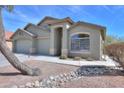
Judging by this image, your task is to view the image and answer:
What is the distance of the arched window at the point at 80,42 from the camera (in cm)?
1747

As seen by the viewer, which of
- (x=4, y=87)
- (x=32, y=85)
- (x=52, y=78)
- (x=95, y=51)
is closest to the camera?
(x=4, y=87)

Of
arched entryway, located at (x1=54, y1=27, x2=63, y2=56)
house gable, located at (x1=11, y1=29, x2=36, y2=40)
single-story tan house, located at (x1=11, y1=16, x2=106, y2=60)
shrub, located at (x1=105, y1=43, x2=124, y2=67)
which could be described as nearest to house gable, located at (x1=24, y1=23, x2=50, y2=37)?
single-story tan house, located at (x1=11, y1=16, x2=106, y2=60)

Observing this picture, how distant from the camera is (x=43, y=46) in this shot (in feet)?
71.4

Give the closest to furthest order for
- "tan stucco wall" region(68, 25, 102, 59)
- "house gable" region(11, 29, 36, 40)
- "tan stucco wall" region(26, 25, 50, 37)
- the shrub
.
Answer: the shrub < "tan stucco wall" region(68, 25, 102, 59) < "tan stucco wall" region(26, 25, 50, 37) < "house gable" region(11, 29, 36, 40)

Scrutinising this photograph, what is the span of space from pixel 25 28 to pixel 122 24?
15.3 m

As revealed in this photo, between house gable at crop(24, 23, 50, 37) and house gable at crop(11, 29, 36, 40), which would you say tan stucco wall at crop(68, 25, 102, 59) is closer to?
house gable at crop(24, 23, 50, 37)

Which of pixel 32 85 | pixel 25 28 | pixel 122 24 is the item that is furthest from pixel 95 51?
pixel 25 28

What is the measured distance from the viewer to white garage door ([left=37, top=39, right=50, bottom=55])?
69.8 feet

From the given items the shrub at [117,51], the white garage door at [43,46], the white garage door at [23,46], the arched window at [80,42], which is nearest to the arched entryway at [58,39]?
the white garage door at [43,46]

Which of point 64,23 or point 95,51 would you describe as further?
point 64,23

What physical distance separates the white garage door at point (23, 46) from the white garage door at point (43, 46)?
1.65 metres

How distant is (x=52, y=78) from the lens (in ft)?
27.2
